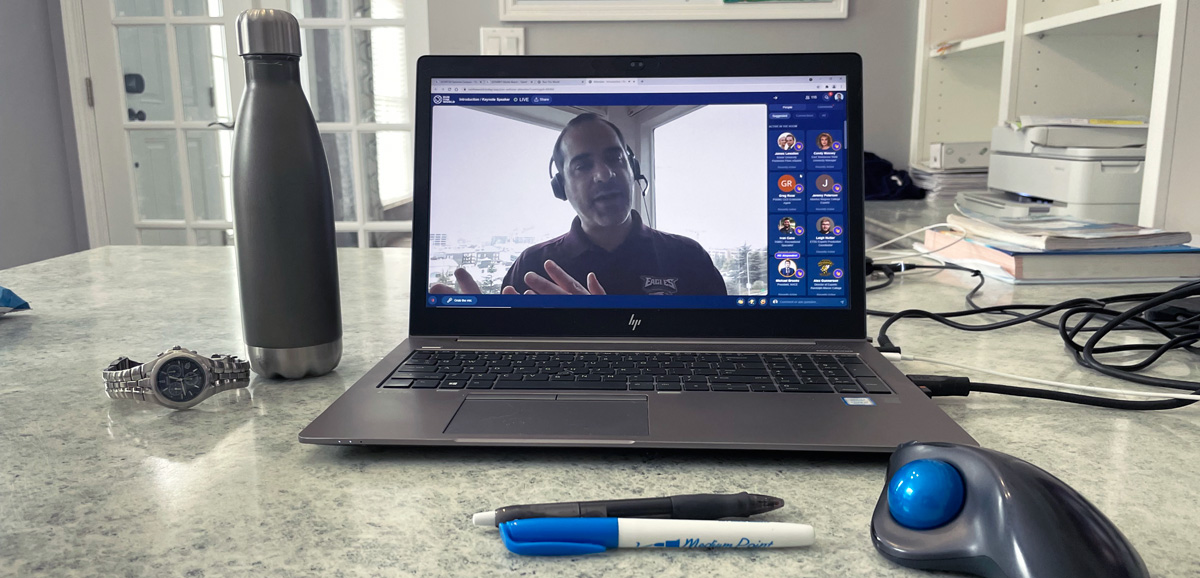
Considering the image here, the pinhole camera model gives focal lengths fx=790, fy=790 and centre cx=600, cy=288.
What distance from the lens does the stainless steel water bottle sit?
0.60m

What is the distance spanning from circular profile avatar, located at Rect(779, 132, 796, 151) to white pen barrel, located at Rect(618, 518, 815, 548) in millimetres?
422

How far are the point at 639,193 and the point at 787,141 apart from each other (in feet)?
0.48

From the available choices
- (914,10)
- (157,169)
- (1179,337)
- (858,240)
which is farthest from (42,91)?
(1179,337)

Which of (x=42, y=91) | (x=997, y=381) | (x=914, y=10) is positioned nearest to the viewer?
(x=997, y=381)

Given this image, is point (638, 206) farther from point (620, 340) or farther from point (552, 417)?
point (552, 417)

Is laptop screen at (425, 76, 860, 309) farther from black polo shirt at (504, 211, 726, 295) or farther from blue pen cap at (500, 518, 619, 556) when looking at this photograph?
blue pen cap at (500, 518, 619, 556)

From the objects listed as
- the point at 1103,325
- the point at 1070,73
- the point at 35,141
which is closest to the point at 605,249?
the point at 1103,325

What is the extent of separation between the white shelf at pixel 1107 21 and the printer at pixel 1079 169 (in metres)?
0.19

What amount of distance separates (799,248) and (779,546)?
0.37m

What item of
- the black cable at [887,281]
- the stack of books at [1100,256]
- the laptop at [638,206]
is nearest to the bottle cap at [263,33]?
the laptop at [638,206]

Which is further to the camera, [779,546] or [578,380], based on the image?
[578,380]

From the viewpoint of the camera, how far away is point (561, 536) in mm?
389

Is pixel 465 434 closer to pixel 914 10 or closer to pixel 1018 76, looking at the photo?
pixel 1018 76

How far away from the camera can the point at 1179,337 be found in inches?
28.2
